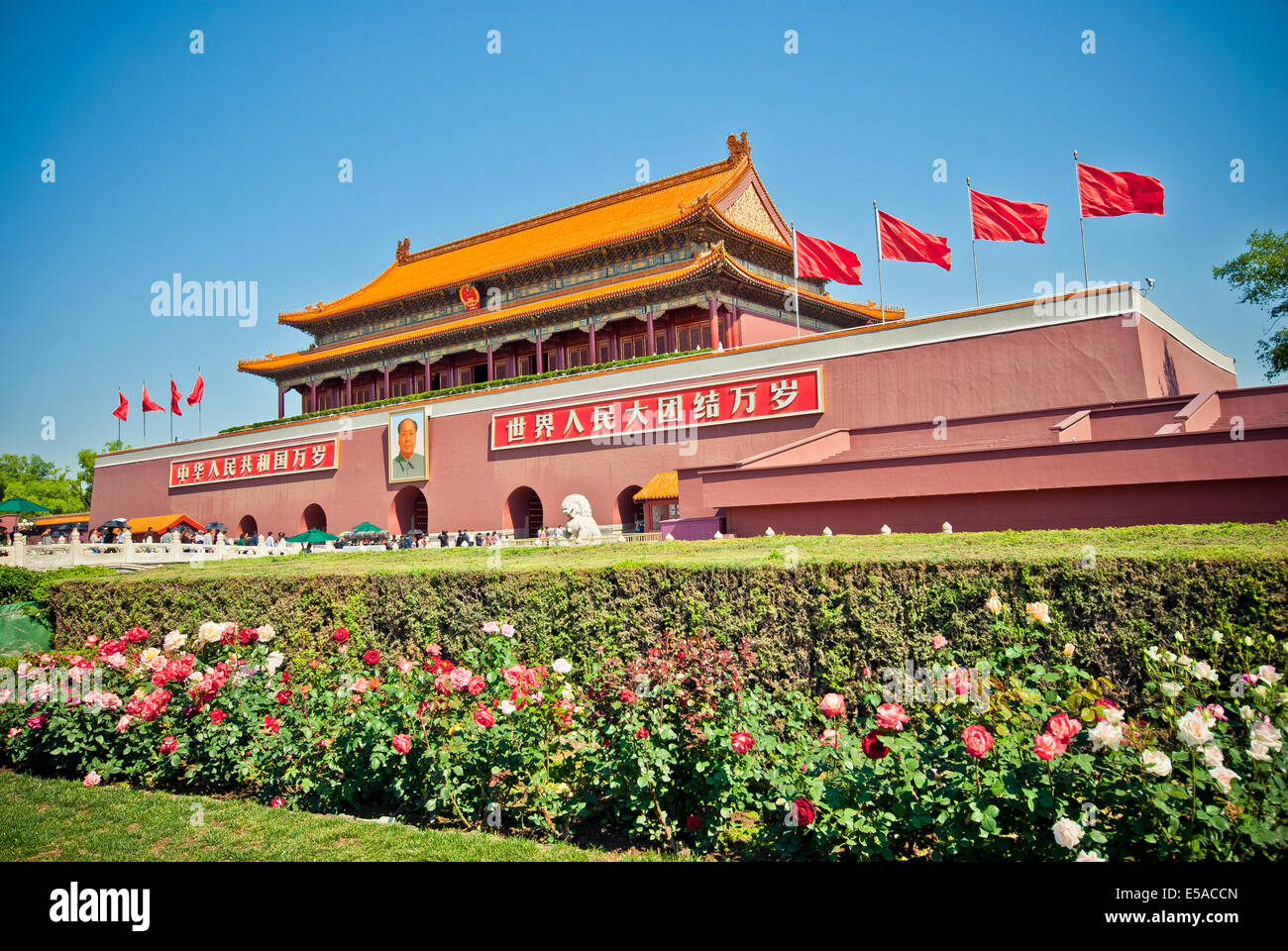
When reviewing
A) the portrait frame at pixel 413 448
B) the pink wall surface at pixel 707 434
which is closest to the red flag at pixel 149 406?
the pink wall surface at pixel 707 434

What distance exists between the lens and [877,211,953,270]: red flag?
56.2 ft

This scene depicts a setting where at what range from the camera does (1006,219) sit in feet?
52.6

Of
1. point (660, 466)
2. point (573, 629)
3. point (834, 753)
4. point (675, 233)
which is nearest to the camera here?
point (834, 753)

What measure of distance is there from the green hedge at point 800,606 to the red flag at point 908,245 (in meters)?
13.0

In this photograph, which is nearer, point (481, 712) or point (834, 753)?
point (834, 753)

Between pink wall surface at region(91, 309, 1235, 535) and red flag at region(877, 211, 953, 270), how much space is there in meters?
1.87

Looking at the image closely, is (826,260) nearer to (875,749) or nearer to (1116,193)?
(1116,193)

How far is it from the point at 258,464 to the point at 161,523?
15.0ft

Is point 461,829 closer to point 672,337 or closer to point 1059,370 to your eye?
point 1059,370

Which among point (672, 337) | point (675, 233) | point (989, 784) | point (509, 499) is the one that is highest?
point (675, 233)

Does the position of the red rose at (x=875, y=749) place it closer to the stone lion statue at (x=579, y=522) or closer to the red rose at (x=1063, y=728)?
the red rose at (x=1063, y=728)

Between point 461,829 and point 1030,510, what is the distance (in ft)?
30.6

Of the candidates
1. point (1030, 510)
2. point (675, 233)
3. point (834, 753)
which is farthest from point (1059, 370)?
point (834, 753)
